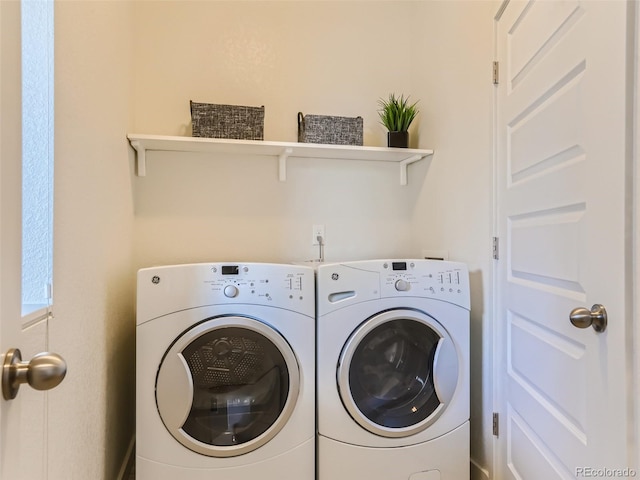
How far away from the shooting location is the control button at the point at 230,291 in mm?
1401

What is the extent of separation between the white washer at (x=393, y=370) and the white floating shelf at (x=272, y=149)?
2.58 ft

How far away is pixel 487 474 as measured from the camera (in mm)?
1547

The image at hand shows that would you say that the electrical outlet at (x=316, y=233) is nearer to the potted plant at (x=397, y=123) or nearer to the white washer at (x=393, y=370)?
the potted plant at (x=397, y=123)

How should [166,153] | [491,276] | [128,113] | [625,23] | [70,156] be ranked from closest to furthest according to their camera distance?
[625,23]
[70,156]
[491,276]
[128,113]
[166,153]

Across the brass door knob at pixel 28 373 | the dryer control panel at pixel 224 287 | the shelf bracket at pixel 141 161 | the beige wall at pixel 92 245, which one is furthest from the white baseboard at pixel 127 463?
the brass door knob at pixel 28 373

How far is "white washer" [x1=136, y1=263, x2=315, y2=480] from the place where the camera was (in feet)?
4.45

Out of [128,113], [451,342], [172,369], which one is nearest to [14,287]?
[172,369]

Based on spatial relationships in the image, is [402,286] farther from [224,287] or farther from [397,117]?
[397,117]

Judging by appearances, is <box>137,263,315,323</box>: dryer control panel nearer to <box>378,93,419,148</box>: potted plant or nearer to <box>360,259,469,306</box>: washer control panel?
<box>360,259,469,306</box>: washer control panel

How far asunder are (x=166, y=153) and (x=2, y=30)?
5.47ft

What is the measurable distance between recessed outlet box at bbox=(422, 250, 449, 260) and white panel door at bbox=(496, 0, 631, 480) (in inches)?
17.9

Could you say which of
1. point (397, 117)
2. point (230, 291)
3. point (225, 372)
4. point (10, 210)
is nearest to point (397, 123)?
point (397, 117)

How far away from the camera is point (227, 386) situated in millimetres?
1405

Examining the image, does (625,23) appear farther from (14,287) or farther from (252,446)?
(252,446)
